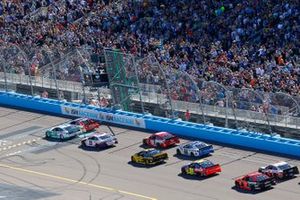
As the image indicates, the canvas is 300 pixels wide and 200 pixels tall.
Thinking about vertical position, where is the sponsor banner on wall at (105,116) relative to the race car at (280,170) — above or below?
above

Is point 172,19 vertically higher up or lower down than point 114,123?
higher up

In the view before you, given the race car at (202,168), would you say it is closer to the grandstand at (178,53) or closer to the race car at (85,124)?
the grandstand at (178,53)

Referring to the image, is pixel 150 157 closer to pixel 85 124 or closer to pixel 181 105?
pixel 181 105

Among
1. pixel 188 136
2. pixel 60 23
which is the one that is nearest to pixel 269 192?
pixel 188 136

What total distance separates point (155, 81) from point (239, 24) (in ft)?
29.3

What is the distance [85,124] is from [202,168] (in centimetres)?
1197

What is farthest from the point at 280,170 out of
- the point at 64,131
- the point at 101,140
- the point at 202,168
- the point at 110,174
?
the point at 64,131

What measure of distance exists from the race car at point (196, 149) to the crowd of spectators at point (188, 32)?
402 centimetres

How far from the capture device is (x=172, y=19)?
218 feet

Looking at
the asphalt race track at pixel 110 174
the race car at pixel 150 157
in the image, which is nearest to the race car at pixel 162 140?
the asphalt race track at pixel 110 174

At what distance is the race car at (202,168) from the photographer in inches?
1900

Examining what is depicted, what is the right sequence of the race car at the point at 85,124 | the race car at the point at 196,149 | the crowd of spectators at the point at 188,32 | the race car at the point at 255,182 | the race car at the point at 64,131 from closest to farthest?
the race car at the point at 255,182 < the race car at the point at 196,149 < the crowd of spectators at the point at 188,32 < the race car at the point at 64,131 < the race car at the point at 85,124

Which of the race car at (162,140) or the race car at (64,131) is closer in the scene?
the race car at (162,140)

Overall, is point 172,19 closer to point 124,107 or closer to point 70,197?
point 124,107
